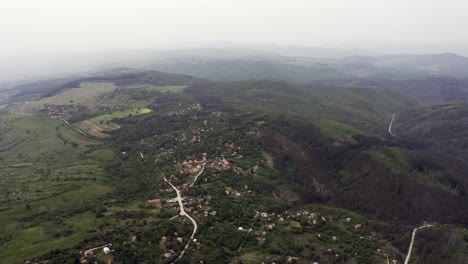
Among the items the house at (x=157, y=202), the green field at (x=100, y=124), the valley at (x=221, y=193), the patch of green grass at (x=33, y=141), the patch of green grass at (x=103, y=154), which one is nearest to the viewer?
the valley at (x=221, y=193)

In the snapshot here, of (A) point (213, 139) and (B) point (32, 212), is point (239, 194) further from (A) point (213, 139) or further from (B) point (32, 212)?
(B) point (32, 212)

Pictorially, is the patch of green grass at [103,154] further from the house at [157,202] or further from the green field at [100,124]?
the house at [157,202]

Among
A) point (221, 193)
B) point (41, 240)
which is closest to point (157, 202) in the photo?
point (221, 193)

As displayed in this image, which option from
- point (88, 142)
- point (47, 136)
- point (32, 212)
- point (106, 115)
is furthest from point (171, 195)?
point (106, 115)

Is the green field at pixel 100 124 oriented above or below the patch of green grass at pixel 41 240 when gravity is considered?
above

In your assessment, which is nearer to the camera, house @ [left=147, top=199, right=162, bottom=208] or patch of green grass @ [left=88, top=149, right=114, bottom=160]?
house @ [left=147, top=199, right=162, bottom=208]

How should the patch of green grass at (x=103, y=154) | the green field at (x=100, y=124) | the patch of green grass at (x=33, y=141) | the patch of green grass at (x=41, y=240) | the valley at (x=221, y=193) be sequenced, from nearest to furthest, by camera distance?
1. the patch of green grass at (x=41, y=240)
2. the valley at (x=221, y=193)
3. the patch of green grass at (x=103, y=154)
4. the patch of green grass at (x=33, y=141)
5. the green field at (x=100, y=124)

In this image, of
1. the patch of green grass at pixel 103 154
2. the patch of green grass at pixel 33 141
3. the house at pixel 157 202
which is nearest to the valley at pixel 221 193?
the house at pixel 157 202

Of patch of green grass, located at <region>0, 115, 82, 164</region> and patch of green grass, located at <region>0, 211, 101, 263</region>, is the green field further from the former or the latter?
patch of green grass, located at <region>0, 211, 101, 263</region>

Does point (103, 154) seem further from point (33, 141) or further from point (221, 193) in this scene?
point (221, 193)

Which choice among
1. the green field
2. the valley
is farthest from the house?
the green field

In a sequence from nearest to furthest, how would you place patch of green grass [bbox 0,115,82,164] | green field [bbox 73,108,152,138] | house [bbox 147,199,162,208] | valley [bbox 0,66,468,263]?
valley [bbox 0,66,468,263]
house [bbox 147,199,162,208]
patch of green grass [bbox 0,115,82,164]
green field [bbox 73,108,152,138]
